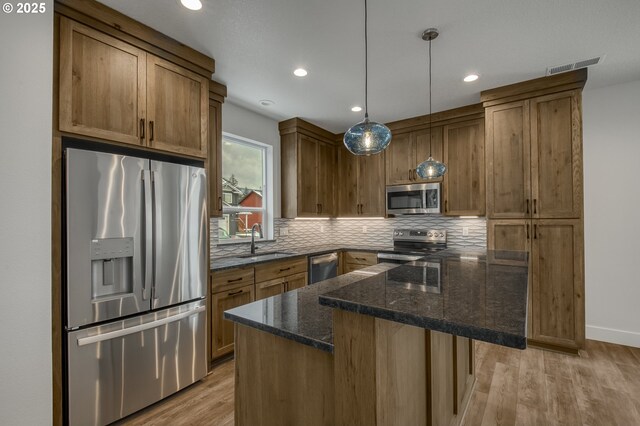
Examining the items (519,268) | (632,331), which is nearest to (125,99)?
(519,268)

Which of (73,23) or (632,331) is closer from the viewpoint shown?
(73,23)

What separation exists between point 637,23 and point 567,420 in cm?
278

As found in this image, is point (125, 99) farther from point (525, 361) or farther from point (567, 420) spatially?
point (525, 361)

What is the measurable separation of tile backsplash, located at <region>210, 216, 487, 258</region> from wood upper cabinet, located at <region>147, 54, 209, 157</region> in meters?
1.19

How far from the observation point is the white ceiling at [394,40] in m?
1.94

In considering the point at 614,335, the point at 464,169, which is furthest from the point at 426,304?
the point at 614,335

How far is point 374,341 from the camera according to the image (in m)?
0.90

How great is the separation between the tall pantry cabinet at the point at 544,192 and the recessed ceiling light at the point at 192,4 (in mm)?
2881

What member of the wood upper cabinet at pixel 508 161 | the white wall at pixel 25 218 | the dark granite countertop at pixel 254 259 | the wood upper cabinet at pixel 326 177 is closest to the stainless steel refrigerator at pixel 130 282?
the white wall at pixel 25 218

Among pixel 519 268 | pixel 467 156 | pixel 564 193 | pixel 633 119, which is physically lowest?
pixel 519 268

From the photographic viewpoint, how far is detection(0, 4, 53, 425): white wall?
152cm

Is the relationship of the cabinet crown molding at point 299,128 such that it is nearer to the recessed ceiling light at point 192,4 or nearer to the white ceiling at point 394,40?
the white ceiling at point 394,40

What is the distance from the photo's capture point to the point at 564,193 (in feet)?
9.57

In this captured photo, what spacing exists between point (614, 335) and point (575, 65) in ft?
9.06
